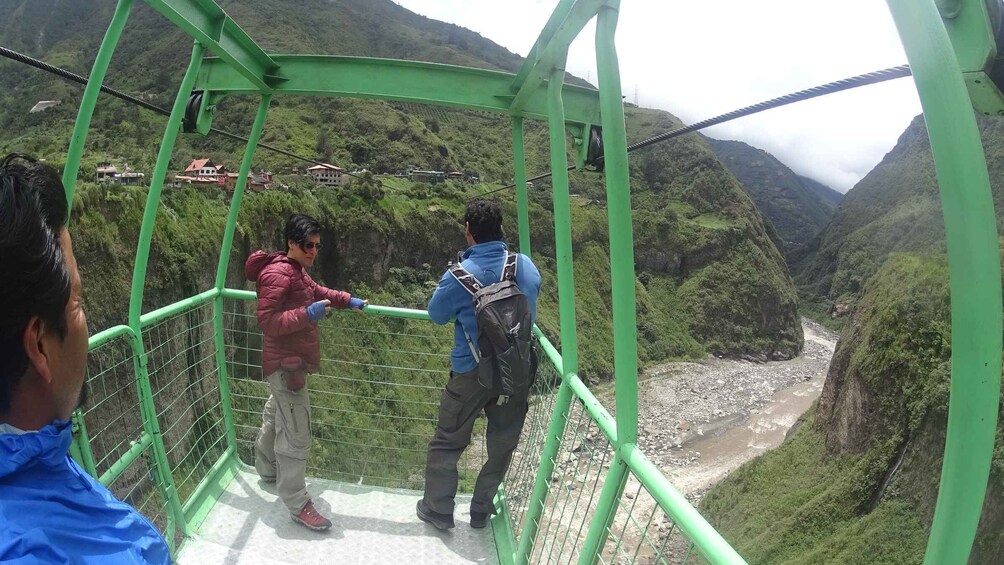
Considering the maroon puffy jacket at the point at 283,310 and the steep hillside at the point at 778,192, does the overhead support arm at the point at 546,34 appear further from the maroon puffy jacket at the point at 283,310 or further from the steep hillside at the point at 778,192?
the steep hillside at the point at 778,192

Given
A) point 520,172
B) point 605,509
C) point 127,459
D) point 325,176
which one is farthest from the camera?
point 325,176

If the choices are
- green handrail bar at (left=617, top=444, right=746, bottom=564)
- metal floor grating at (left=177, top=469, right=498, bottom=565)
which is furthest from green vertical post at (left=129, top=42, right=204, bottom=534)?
green handrail bar at (left=617, top=444, right=746, bottom=564)

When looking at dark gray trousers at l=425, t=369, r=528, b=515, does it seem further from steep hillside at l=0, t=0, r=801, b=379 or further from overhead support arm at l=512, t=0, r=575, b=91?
steep hillside at l=0, t=0, r=801, b=379

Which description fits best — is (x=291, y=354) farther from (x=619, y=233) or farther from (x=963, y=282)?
(x=963, y=282)

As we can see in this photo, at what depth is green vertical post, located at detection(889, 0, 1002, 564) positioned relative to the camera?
644mm

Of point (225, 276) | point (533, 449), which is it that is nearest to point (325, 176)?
point (225, 276)

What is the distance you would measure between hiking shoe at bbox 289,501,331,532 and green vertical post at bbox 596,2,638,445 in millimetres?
1892

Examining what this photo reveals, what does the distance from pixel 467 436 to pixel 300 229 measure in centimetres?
119

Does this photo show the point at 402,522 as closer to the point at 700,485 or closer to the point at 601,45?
the point at 601,45

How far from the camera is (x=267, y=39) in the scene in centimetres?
5872

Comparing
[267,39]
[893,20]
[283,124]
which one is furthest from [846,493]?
[267,39]

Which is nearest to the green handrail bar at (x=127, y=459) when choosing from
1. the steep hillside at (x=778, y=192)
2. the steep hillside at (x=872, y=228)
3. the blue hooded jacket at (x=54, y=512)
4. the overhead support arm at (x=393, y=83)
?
the blue hooded jacket at (x=54, y=512)

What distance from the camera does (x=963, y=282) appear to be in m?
0.65

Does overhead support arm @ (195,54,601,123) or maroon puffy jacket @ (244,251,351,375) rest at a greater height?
A: overhead support arm @ (195,54,601,123)
